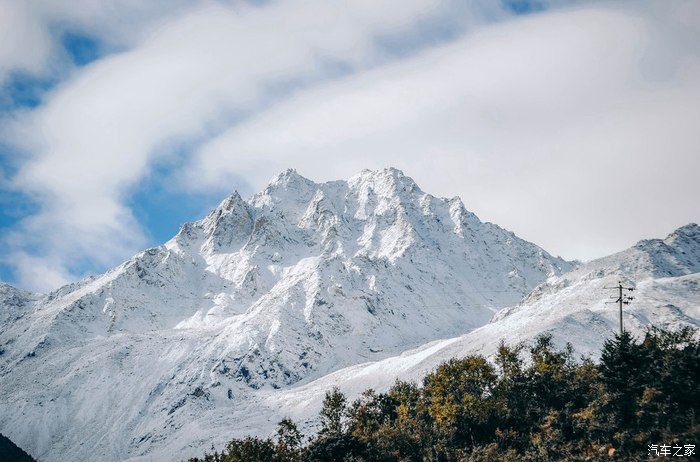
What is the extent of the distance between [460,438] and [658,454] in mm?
36206

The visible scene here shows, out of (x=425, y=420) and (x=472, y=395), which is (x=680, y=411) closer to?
(x=472, y=395)

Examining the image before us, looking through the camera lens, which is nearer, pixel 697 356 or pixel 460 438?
pixel 697 356

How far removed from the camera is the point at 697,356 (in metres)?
88.3

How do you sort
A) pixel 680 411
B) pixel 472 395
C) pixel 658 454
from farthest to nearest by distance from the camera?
pixel 472 395, pixel 680 411, pixel 658 454

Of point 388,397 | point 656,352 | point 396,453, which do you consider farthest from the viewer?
point 388,397

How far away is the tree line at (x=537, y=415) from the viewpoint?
85.8m

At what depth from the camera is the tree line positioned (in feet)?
282

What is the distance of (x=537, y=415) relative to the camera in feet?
343

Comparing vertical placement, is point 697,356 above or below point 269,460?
above

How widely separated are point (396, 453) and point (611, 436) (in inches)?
1230

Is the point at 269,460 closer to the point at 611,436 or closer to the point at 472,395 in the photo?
the point at 472,395

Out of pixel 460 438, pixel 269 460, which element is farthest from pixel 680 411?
pixel 269 460

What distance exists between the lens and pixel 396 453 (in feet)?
339

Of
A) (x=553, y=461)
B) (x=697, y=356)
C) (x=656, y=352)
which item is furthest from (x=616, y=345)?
(x=553, y=461)
